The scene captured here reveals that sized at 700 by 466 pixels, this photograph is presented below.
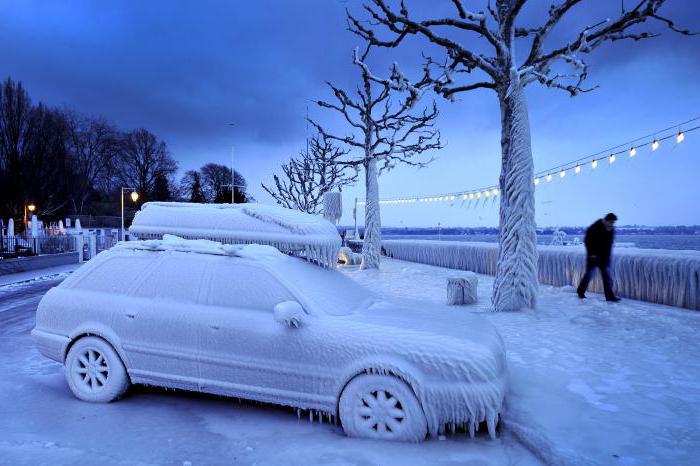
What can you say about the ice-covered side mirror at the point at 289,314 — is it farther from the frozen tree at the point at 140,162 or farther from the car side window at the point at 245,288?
the frozen tree at the point at 140,162

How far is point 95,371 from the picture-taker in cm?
403

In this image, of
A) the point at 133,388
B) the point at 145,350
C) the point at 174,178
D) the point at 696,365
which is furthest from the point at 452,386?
the point at 174,178

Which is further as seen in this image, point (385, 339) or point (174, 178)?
point (174, 178)

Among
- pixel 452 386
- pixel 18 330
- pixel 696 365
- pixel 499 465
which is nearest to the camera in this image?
pixel 499 465

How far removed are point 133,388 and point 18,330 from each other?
13.4ft

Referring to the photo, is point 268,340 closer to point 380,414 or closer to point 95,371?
point 380,414

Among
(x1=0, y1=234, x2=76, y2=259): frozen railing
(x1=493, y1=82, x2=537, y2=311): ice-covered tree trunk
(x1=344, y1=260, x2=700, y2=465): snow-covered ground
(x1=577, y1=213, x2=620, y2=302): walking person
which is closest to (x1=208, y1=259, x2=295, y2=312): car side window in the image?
(x1=344, y1=260, x2=700, y2=465): snow-covered ground

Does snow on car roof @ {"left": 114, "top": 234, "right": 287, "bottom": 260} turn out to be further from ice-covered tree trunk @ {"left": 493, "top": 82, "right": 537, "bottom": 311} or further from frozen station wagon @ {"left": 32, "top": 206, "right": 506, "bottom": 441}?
ice-covered tree trunk @ {"left": 493, "top": 82, "right": 537, "bottom": 311}

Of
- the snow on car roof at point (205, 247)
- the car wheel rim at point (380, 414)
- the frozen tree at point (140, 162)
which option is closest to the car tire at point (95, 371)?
the snow on car roof at point (205, 247)

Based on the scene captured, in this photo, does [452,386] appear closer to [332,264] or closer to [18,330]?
[332,264]

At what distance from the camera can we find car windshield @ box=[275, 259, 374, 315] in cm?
373

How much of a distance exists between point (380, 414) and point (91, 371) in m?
2.68

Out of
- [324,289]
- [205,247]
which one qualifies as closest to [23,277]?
[205,247]

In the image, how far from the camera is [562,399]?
404cm
